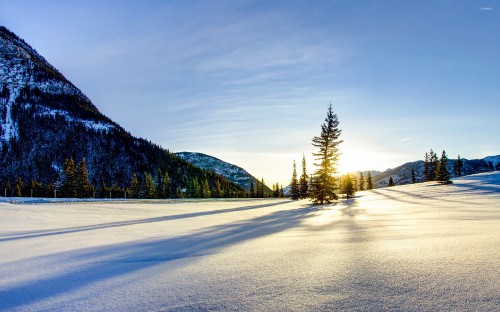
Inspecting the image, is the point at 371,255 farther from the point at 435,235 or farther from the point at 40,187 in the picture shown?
the point at 40,187

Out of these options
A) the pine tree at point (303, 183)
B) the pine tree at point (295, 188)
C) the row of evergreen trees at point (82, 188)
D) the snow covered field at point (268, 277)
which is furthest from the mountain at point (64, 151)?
the snow covered field at point (268, 277)

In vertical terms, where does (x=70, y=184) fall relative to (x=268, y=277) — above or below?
above

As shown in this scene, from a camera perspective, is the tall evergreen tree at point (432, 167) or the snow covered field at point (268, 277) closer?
the snow covered field at point (268, 277)

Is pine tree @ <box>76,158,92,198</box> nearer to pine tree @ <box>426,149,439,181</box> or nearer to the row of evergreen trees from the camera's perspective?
the row of evergreen trees

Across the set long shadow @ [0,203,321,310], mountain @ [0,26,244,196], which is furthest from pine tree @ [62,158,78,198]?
mountain @ [0,26,244,196]

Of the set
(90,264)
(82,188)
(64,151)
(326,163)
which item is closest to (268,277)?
(90,264)

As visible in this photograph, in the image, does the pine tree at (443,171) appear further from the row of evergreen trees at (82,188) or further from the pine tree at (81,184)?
the pine tree at (81,184)

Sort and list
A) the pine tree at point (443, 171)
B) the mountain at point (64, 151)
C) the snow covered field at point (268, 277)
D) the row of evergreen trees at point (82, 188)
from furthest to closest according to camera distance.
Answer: the mountain at point (64, 151), the row of evergreen trees at point (82, 188), the pine tree at point (443, 171), the snow covered field at point (268, 277)

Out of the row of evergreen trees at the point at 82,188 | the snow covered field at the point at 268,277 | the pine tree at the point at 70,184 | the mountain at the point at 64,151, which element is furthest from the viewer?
the mountain at the point at 64,151

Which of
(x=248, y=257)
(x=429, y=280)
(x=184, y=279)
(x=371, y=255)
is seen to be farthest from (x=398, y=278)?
(x=184, y=279)

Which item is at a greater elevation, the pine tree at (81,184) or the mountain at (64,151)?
the mountain at (64,151)

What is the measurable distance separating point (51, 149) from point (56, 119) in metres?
30.2

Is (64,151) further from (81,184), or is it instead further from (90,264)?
(90,264)

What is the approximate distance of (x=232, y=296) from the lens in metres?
2.50
